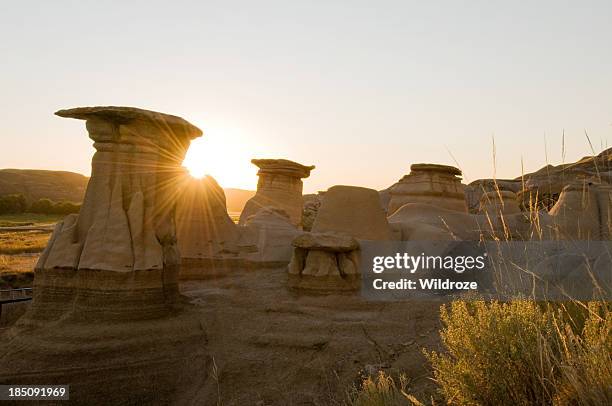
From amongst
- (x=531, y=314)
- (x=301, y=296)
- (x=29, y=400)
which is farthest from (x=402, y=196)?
(x=531, y=314)

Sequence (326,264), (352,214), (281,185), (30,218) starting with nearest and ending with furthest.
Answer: (326,264) → (352,214) → (281,185) → (30,218)

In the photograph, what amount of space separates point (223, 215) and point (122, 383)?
5416 mm

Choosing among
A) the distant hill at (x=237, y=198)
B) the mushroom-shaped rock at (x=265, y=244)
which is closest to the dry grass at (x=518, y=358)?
the mushroom-shaped rock at (x=265, y=244)

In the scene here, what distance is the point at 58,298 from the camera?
260 inches

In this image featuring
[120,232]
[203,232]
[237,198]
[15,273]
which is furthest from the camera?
[237,198]

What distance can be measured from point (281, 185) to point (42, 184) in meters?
43.4

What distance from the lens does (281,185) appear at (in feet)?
64.0

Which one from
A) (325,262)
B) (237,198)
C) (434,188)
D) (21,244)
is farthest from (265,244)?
(237,198)

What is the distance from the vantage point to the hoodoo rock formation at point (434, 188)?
15.3 m

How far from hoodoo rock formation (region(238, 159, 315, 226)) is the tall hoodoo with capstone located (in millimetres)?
11696

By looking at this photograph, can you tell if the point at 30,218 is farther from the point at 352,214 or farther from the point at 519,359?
the point at 519,359

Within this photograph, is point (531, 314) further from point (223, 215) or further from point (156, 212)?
point (223, 215)

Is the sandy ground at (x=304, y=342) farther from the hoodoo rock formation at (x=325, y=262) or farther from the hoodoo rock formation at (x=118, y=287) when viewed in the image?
the hoodoo rock formation at (x=118, y=287)

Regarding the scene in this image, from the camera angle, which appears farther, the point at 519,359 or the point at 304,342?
the point at 304,342
